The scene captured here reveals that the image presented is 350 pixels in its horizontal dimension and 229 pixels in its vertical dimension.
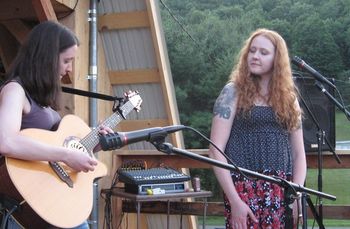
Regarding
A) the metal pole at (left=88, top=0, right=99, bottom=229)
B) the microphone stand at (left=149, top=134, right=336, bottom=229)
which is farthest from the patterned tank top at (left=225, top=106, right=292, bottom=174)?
the metal pole at (left=88, top=0, right=99, bottom=229)

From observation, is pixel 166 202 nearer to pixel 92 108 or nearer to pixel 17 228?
pixel 92 108

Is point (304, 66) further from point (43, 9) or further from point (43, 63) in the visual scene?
point (43, 9)

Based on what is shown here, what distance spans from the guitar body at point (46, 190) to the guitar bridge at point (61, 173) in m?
0.01

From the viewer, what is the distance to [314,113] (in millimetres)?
3643

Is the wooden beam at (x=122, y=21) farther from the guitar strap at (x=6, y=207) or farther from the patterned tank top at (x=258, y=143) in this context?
the guitar strap at (x=6, y=207)

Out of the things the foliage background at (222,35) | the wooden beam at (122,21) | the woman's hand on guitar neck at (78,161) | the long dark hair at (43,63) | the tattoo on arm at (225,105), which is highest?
the foliage background at (222,35)

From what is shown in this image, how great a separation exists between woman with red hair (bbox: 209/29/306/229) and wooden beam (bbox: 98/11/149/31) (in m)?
2.08

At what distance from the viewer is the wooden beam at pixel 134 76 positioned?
15.5ft

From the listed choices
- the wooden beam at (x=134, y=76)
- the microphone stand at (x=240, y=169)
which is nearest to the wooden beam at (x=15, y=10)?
the wooden beam at (x=134, y=76)

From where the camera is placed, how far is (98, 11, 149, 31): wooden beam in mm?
4509

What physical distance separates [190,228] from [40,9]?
98.1 inches

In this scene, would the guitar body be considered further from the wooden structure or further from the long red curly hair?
the wooden structure

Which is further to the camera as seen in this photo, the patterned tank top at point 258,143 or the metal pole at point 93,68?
the metal pole at point 93,68

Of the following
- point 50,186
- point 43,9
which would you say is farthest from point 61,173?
point 43,9
